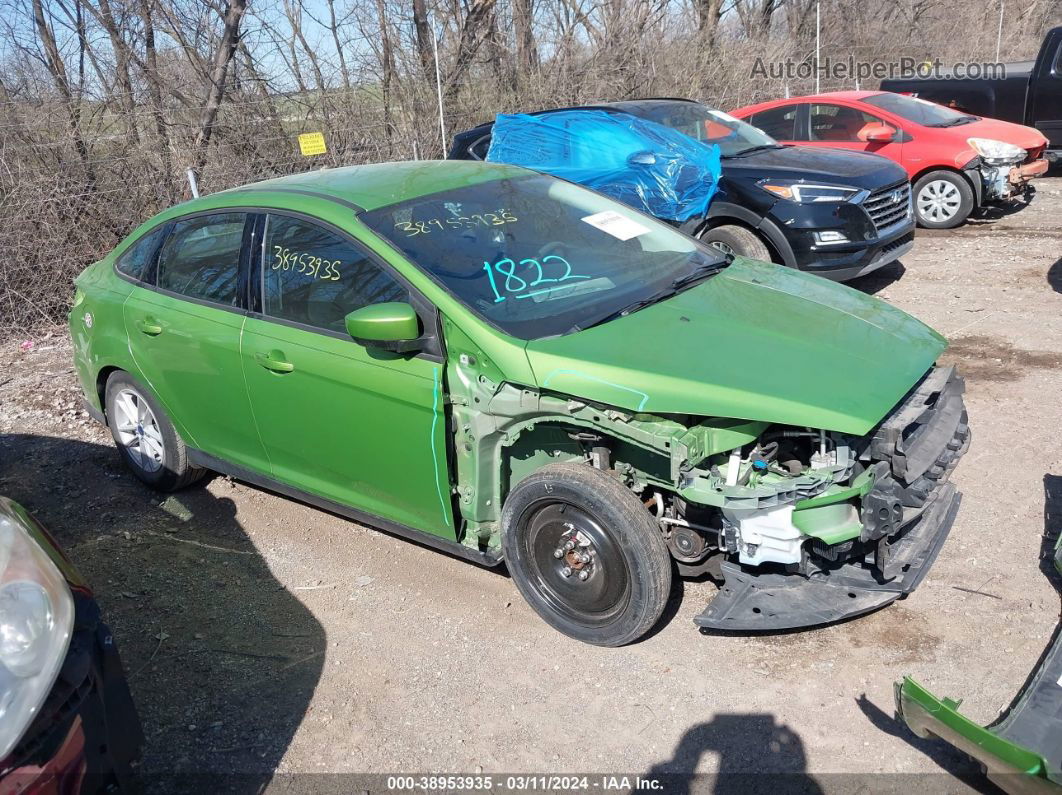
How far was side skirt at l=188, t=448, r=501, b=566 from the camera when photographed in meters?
3.75

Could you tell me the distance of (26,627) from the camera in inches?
94.7

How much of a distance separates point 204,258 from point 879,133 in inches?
318

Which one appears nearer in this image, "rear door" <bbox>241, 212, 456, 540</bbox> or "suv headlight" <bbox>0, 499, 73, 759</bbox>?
"suv headlight" <bbox>0, 499, 73, 759</bbox>

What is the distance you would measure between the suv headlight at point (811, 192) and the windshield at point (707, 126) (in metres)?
1.10

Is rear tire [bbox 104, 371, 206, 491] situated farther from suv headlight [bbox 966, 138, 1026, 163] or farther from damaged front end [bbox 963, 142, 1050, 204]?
suv headlight [bbox 966, 138, 1026, 163]

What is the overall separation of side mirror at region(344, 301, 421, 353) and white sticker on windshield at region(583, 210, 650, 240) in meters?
1.17

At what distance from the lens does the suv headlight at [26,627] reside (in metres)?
2.27

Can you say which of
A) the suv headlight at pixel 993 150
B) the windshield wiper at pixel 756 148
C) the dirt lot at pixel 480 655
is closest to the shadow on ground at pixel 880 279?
the windshield wiper at pixel 756 148

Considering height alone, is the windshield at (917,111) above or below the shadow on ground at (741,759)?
above

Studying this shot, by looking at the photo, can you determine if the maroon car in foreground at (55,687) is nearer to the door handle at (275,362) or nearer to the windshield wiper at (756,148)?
the door handle at (275,362)

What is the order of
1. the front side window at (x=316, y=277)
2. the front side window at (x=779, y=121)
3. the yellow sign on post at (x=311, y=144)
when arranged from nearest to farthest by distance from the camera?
the front side window at (x=316, y=277)
the yellow sign on post at (x=311, y=144)
the front side window at (x=779, y=121)

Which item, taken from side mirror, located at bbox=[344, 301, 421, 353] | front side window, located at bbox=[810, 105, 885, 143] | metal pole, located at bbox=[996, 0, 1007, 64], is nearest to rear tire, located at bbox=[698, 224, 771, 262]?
front side window, located at bbox=[810, 105, 885, 143]

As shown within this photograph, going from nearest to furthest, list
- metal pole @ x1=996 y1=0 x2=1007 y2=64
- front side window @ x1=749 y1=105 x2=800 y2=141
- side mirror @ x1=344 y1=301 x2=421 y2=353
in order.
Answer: side mirror @ x1=344 y1=301 x2=421 y2=353 → front side window @ x1=749 y1=105 x2=800 y2=141 → metal pole @ x1=996 y1=0 x2=1007 y2=64

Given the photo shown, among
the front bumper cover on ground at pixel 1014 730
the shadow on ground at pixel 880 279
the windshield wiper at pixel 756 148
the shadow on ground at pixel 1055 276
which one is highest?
the windshield wiper at pixel 756 148
